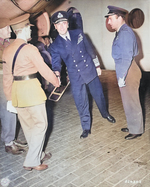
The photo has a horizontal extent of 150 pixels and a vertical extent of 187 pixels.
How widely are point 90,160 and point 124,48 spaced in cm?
167

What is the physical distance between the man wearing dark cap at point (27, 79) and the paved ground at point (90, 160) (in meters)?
0.28

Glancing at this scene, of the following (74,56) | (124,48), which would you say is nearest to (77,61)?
(74,56)

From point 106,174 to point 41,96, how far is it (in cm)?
126

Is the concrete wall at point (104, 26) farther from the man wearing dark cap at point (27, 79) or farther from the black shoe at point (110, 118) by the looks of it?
the man wearing dark cap at point (27, 79)

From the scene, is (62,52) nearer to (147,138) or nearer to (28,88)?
(28,88)

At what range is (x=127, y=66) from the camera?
3596 mm

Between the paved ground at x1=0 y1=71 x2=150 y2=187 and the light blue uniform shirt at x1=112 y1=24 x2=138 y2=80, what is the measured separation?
1.10 metres

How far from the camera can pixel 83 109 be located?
Result: 13.8 feet

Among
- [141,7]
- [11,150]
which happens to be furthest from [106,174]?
[141,7]

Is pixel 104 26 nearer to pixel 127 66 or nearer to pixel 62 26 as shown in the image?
pixel 62 26

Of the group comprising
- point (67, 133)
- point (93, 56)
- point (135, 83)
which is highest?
point (93, 56)

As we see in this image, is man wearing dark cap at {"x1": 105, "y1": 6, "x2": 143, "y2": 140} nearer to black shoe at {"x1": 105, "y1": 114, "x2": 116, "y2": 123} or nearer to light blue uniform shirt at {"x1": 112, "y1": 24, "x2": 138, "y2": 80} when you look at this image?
light blue uniform shirt at {"x1": 112, "y1": 24, "x2": 138, "y2": 80}

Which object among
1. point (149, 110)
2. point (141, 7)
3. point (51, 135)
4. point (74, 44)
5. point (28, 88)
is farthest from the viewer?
point (141, 7)

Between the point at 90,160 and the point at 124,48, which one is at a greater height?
the point at 124,48
